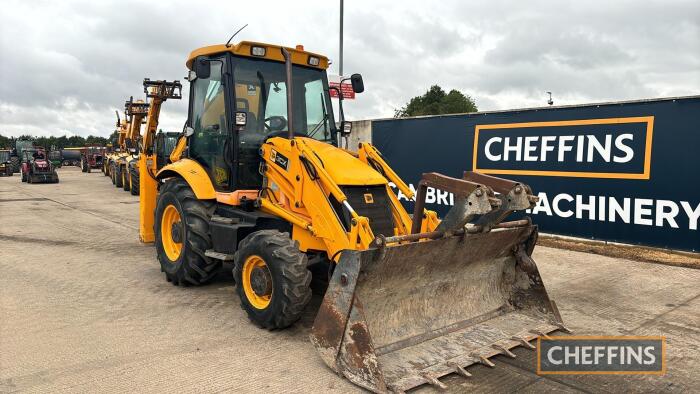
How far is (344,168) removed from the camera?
497cm

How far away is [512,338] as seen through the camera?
440 centimetres

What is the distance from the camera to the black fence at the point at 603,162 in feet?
25.7

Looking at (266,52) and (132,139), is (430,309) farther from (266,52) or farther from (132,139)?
(132,139)

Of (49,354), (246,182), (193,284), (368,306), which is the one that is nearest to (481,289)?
(368,306)

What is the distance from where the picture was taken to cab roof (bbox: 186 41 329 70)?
5.61m

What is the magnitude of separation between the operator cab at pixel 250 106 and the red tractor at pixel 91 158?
31389 mm

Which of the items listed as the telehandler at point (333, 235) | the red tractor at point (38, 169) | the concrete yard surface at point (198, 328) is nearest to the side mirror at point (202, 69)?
the telehandler at point (333, 235)

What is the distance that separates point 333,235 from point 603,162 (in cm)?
593

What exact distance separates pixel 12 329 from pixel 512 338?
446cm

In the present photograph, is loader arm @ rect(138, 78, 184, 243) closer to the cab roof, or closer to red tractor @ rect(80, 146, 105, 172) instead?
the cab roof

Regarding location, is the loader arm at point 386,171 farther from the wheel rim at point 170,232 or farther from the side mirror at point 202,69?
the wheel rim at point 170,232

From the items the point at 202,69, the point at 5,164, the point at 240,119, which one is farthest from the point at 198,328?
the point at 5,164

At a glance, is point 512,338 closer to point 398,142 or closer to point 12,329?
point 12,329

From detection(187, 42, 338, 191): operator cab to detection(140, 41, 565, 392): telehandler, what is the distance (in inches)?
0.5
